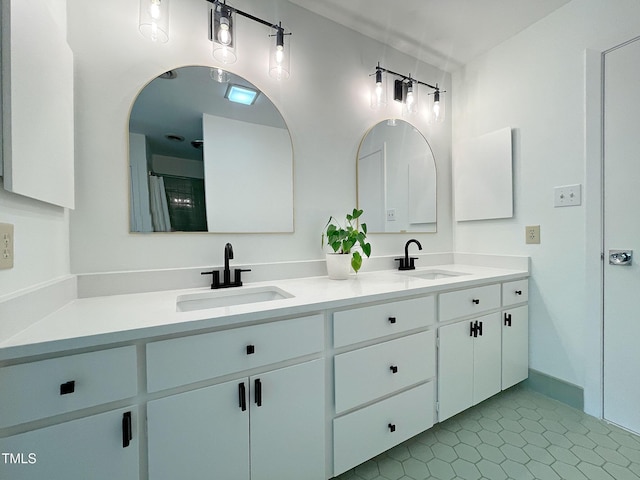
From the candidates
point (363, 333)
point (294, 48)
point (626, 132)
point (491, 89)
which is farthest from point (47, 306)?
point (491, 89)

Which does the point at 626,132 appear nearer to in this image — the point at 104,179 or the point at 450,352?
the point at 450,352

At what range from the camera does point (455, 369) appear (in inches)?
58.9

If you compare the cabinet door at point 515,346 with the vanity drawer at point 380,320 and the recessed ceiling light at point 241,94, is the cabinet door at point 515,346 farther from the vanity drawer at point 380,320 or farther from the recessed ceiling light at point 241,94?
the recessed ceiling light at point 241,94

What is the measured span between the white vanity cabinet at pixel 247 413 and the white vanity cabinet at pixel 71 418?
7 centimetres

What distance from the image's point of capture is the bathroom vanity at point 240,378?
71 cm

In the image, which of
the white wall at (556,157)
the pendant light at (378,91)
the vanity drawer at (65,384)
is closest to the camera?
the vanity drawer at (65,384)

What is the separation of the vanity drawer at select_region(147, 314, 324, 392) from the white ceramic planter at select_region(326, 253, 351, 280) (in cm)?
52

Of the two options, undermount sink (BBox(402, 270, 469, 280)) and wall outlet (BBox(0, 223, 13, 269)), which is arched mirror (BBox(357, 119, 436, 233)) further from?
wall outlet (BBox(0, 223, 13, 269))

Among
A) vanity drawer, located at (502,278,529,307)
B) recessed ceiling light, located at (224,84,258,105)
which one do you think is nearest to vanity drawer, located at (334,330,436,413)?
vanity drawer, located at (502,278,529,307)

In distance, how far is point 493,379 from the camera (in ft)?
5.47

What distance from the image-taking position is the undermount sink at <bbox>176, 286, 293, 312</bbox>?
124 centimetres

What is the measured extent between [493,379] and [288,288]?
1.37 m

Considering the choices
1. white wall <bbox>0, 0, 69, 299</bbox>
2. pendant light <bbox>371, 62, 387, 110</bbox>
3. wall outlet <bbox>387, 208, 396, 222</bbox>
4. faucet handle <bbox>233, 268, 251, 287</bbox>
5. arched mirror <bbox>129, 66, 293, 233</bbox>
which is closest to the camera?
white wall <bbox>0, 0, 69, 299</bbox>

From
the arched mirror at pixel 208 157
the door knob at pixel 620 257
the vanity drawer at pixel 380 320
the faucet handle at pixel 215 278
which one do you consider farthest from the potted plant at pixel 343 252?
the door knob at pixel 620 257
